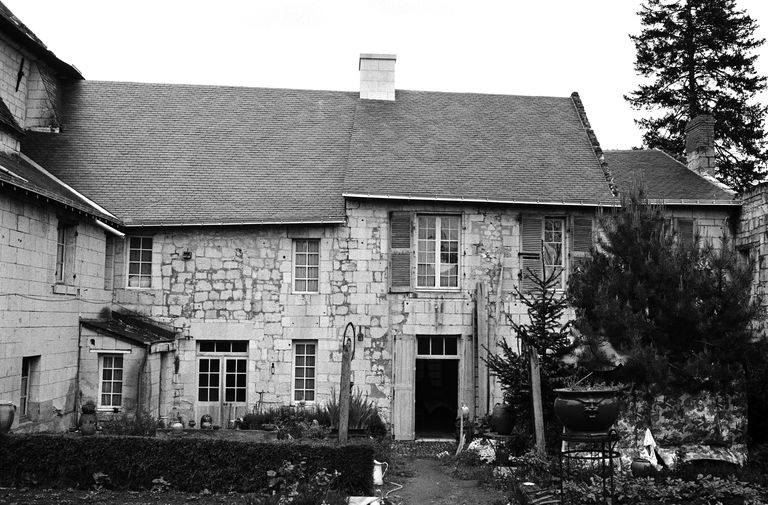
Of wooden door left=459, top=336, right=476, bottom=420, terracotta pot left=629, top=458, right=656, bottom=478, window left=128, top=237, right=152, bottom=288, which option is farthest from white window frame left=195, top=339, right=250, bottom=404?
terracotta pot left=629, top=458, right=656, bottom=478

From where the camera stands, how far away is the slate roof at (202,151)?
1634cm

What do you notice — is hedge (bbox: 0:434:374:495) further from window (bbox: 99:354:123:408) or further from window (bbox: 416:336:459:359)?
window (bbox: 416:336:459:359)

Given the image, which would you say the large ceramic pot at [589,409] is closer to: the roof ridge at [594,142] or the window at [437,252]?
the window at [437,252]

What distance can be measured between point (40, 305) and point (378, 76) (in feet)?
35.2

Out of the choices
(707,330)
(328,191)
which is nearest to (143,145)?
(328,191)

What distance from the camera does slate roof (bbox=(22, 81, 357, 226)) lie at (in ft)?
53.6

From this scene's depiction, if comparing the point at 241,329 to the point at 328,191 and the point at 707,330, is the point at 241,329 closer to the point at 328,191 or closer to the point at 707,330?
the point at 328,191

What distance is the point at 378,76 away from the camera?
19.9m

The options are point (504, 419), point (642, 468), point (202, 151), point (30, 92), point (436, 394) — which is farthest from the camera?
point (436, 394)

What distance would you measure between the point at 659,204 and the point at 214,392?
9.90 m

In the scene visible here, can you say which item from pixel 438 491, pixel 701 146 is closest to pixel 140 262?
pixel 438 491

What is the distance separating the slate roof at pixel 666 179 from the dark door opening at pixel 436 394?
6.39m

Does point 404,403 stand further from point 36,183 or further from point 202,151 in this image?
point 36,183

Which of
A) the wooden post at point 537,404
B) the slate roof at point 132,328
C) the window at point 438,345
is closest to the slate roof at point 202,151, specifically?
the slate roof at point 132,328
